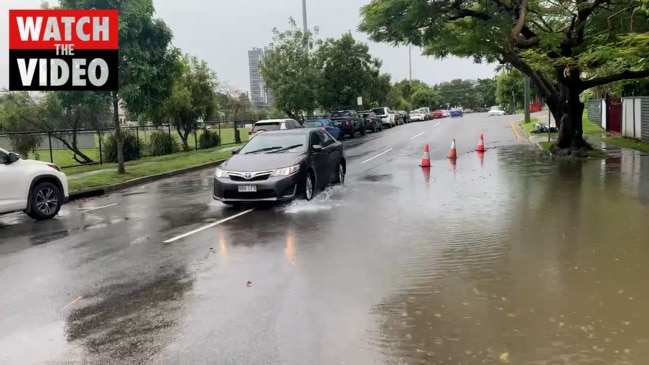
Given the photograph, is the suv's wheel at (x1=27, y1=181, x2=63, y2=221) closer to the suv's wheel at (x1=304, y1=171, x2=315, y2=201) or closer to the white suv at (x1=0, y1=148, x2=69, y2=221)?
the white suv at (x1=0, y1=148, x2=69, y2=221)

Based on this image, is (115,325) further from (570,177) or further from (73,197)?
(570,177)

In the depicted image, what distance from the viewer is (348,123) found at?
1400 inches

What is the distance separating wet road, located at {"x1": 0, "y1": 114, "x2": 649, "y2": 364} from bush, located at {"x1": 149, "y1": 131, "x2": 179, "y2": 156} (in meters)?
15.4

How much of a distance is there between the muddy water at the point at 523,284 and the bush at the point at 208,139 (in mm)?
21782

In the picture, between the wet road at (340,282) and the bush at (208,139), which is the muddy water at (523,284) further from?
the bush at (208,139)

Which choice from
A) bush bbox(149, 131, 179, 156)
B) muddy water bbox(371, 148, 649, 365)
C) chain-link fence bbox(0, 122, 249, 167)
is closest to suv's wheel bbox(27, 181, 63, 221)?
muddy water bbox(371, 148, 649, 365)

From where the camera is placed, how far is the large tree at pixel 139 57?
17375mm

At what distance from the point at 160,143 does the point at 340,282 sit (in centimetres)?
2257

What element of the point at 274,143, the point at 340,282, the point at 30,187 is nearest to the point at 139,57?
the point at 274,143

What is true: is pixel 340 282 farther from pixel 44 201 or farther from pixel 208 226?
pixel 44 201

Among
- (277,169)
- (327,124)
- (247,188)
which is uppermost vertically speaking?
(327,124)

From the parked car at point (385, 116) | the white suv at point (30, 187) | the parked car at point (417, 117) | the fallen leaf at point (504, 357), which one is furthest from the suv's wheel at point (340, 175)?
the parked car at point (417, 117)

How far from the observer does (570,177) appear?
46.9 feet

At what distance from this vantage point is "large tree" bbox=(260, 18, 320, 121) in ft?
124
